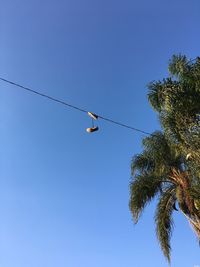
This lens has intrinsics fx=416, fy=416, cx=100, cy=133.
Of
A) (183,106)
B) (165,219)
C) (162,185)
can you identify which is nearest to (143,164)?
(162,185)

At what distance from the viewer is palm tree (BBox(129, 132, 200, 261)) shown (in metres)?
18.4

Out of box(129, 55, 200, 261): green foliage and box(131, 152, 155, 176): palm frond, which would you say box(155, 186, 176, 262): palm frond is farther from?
box(131, 152, 155, 176): palm frond

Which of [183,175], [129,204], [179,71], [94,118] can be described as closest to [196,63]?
[179,71]

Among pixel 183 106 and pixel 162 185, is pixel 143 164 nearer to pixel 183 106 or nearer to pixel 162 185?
pixel 162 185

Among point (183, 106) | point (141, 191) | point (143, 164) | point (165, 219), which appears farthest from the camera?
point (143, 164)

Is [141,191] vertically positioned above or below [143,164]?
below

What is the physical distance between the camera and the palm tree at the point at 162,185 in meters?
18.4

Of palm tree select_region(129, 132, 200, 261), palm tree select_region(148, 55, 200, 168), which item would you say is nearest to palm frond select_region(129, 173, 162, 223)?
palm tree select_region(129, 132, 200, 261)

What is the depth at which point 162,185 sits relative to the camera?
20.0 meters

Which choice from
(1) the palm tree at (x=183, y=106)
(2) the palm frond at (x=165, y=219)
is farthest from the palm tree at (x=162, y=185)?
(1) the palm tree at (x=183, y=106)

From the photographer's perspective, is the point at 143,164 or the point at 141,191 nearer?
the point at 141,191

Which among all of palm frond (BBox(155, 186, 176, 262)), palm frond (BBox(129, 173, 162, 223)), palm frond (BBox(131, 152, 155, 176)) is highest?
palm frond (BBox(131, 152, 155, 176))

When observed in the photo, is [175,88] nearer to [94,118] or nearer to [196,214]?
[94,118]

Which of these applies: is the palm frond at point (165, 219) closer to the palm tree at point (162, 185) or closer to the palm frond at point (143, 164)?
the palm tree at point (162, 185)
